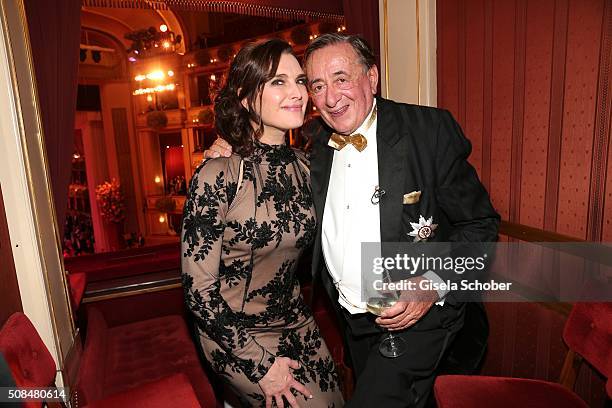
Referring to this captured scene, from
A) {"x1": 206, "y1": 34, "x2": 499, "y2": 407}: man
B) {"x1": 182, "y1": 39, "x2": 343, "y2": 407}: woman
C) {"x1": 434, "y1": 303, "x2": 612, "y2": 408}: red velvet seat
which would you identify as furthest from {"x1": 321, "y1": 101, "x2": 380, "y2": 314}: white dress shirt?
{"x1": 434, "y1": 303, "x2": 612, "y2": 408}: red velvet seat

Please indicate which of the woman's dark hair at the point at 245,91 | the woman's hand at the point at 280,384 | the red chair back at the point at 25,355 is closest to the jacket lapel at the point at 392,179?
the woman's dark hair at the point at 245,91

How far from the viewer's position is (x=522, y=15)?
8.36 feet

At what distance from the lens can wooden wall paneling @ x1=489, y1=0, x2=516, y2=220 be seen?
8.73 ft

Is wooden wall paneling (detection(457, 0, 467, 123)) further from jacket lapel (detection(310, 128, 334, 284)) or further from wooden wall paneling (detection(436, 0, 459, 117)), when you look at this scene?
jacket lapel (detection(310, 128, 334, 284))

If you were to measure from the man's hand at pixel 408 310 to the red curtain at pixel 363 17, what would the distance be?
2.53m

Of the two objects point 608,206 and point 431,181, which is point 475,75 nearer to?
point 608,206

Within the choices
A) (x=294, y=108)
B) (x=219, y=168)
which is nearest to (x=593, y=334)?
(x=294, y=108)

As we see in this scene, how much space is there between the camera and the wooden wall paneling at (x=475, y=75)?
9.53ft

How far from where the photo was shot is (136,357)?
11.0ft

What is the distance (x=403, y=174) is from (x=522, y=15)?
1474mm

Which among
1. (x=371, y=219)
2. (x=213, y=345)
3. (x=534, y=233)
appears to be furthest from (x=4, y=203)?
(x=534, y=233)

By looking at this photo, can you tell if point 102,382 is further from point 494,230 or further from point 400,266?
point 494,230

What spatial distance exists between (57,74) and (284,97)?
5.78ft

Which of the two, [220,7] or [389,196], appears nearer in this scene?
[389,196]
